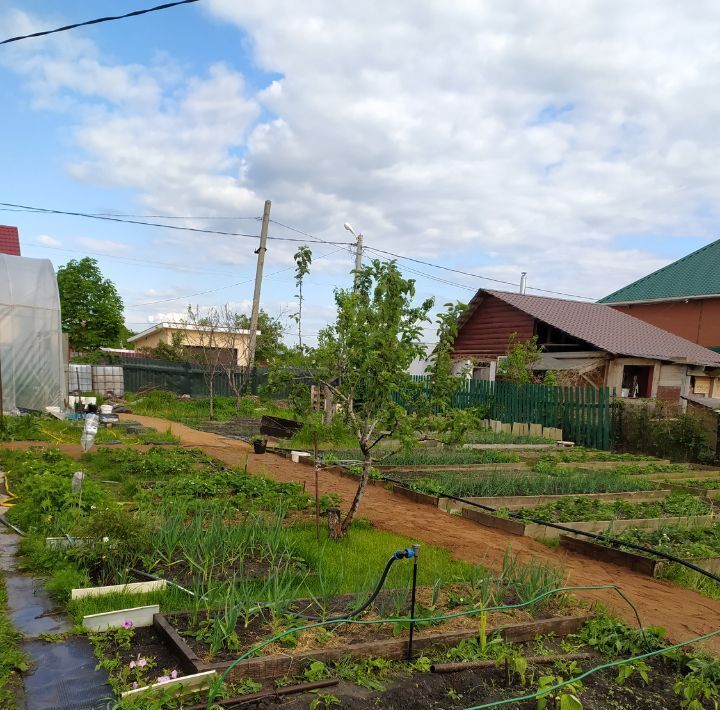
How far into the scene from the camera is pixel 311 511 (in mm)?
6957

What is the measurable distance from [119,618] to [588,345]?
62.7ft

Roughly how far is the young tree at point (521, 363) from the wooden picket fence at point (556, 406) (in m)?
0.67

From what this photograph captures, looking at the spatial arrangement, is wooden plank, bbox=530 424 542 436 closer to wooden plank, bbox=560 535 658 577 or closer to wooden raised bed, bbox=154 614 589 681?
wooden plank, bbox=560 535 658 577

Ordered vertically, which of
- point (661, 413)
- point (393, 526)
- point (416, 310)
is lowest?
point (393, 526)

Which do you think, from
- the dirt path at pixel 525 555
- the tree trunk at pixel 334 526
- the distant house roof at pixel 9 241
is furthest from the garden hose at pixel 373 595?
the distant house roof at pixel 9 241

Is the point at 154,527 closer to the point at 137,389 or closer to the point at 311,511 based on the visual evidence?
the point at 311,511

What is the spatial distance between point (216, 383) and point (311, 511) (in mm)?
18339

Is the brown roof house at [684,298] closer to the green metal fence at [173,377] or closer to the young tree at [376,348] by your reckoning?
the green metal fence at [173,377]

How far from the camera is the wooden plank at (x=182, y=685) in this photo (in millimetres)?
2732

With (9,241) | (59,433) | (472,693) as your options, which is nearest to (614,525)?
(472,693)

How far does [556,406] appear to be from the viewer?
17234mm

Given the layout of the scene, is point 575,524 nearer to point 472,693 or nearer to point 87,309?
point 472,693

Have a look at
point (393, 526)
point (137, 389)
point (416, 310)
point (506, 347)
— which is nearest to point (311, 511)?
point (393, 526)

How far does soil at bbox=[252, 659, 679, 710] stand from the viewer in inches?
115
